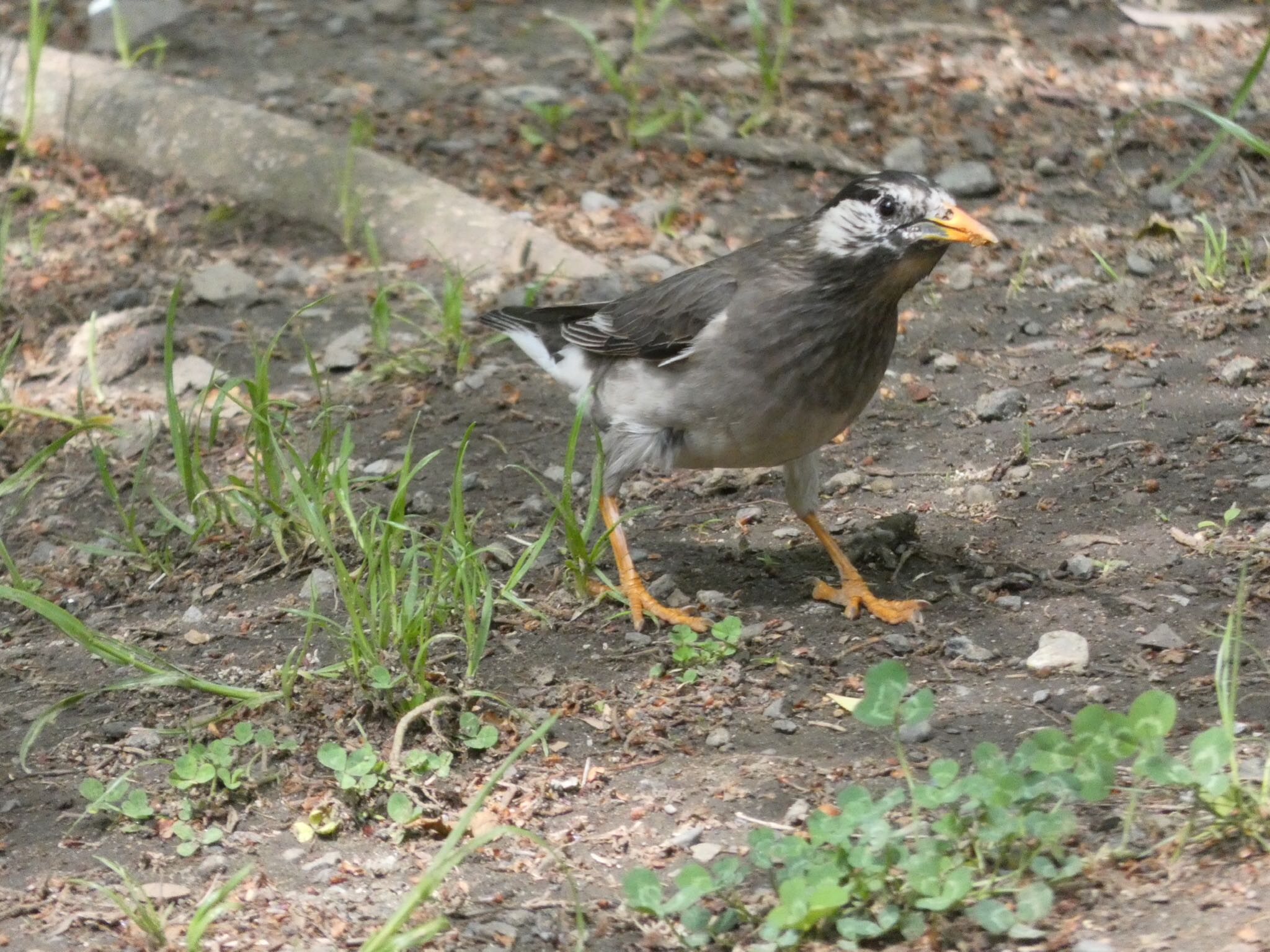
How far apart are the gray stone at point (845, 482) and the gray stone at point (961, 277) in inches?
68.5

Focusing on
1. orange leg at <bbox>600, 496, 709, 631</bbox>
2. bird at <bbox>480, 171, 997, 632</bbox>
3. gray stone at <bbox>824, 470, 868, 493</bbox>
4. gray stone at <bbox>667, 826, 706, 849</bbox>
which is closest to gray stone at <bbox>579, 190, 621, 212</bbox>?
bird at <bbox>480, 171, 997, 632</bbox>

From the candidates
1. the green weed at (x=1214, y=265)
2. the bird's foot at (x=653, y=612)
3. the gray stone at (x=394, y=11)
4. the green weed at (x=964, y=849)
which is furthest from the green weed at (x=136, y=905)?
the gray stone at (x=394, y=11)

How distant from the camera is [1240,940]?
3.03m

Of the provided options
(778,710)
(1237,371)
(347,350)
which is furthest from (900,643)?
(347,350)

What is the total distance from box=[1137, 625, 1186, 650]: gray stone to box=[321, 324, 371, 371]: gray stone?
3.92 metres

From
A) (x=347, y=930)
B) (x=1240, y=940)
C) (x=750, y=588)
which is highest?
(x=1240, y=940)

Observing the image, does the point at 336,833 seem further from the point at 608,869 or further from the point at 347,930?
the point at 608,869

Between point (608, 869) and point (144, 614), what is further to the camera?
point (144, 614)

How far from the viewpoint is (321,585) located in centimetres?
539

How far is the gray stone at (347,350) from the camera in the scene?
23.3ft

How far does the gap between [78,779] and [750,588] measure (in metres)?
2.37

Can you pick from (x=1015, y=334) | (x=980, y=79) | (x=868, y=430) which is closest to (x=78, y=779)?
(x=868, y=430)

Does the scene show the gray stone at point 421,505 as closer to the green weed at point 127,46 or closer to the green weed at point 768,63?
the green weed at point 768,63

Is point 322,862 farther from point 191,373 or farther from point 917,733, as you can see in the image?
point 191,373
